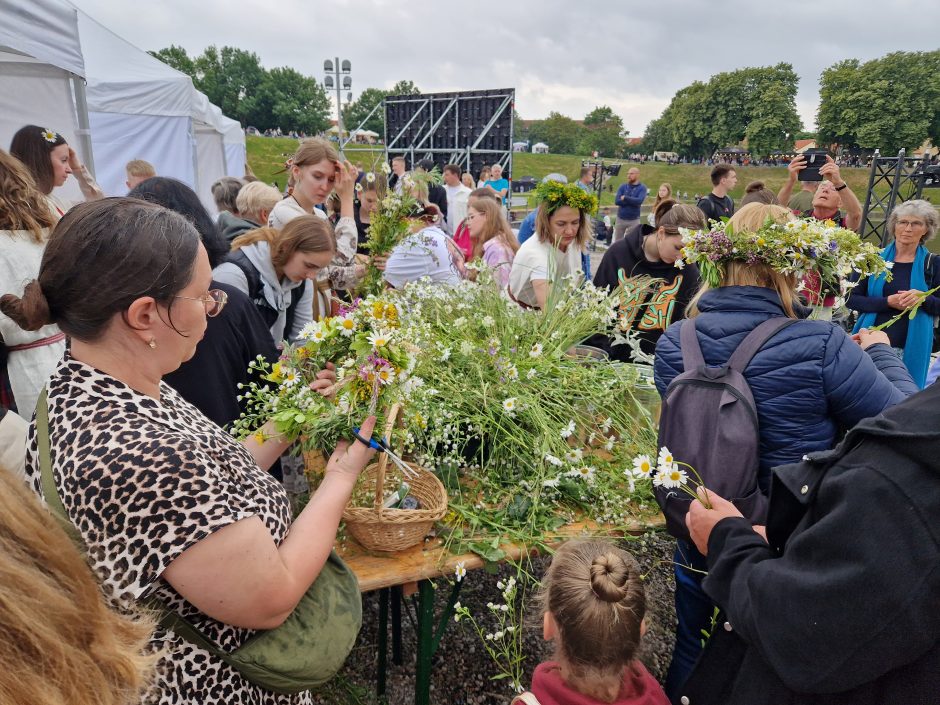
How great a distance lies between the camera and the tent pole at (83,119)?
173 inches

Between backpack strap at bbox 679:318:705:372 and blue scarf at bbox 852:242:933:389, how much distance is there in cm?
304

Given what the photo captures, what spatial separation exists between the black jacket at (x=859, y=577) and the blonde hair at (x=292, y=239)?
217cm

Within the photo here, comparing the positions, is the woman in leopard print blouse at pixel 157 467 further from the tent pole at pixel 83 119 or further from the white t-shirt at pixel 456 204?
the white t-shirt at pixel 456 204

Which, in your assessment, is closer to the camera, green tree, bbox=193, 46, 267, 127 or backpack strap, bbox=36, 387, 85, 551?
backpack strap, bbox=36, 387, 85, 551

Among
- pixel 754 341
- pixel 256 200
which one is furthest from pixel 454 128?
pixel 754 341

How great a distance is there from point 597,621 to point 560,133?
84.4m

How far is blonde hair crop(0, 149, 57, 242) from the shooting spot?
235 cm

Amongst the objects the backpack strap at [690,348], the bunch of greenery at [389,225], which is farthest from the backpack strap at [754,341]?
the bunch of greenery at [389,225]

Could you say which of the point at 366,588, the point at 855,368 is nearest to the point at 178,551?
the point at 366,588

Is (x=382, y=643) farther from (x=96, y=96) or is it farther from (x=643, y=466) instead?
(x=96, y=96)

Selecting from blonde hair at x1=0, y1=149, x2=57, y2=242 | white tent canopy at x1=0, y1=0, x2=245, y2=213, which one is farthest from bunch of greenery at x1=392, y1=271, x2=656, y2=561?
white tent canopy at x1=0, y1=0, x2=245, y2=213

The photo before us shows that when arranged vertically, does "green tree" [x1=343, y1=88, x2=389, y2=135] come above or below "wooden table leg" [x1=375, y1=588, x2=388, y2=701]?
above

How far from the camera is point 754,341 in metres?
1.73

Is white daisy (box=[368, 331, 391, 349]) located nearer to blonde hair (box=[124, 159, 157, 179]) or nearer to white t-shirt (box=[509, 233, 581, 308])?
white t-shirt (box=[509, 233, 581, 308])
